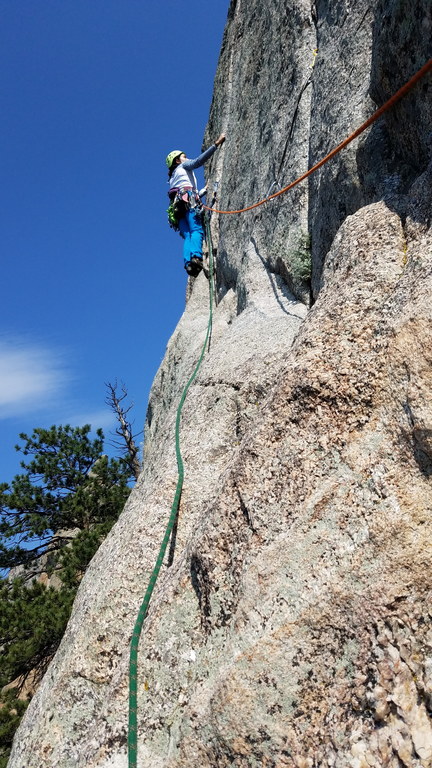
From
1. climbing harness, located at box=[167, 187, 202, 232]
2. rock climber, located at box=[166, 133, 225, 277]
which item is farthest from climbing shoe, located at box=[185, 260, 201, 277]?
climbing harness, located at box=[167, 187, 202, 232]

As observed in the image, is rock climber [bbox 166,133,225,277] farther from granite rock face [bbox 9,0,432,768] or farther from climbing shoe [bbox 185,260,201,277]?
granite rock face [bbox 9,0,432,768]

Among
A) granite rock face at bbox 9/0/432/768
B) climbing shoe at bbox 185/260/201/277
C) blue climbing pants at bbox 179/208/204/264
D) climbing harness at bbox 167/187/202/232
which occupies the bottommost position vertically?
granite rock face at bbox 9/0/432/768

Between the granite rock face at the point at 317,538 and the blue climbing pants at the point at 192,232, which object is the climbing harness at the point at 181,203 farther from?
the granite rock face at the point at 317,538

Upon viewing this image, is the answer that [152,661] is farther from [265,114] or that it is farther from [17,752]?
[265,114]

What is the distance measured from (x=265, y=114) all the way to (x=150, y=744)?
965 centimetres

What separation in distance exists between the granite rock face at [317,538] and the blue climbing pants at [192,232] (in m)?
6.63

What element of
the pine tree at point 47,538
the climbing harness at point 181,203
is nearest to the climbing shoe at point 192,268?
the climbing harness at point 181,203

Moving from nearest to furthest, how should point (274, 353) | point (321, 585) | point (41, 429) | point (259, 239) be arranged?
point (321, 585) < point (274, 353) < point (259, 239) < point (41, 429)

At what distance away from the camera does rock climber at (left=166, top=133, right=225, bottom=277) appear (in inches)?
542

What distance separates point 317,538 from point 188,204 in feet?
36.7

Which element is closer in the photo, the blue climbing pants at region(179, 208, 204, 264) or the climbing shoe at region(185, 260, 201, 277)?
the blue climbing pants at region(179, 208, 204, 264)

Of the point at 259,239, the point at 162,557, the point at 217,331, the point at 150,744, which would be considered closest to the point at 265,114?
the point at 259,239

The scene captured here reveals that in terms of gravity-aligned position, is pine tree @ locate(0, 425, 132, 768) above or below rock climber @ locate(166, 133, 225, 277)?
below

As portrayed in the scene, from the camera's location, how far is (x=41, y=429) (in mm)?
18719
